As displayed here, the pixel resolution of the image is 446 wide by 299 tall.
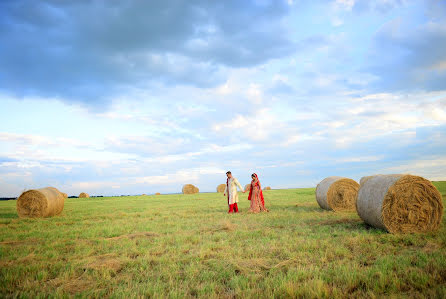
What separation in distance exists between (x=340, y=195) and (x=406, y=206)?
224 inches

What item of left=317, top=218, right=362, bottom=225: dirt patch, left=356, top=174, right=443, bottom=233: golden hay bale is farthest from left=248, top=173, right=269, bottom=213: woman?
left=356, top=174, right=443, bottom=233: golden hay bale

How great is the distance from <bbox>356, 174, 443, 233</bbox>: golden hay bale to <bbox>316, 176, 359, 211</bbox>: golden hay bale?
5106 millimetres

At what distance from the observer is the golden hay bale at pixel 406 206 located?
27.5 ft

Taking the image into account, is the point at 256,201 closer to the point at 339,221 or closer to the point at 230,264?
the point at 339,221

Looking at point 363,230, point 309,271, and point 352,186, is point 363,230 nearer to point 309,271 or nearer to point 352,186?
point 309,271

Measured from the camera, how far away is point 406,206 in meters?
8.48

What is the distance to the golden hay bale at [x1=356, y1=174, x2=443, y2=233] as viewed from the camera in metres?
8.38

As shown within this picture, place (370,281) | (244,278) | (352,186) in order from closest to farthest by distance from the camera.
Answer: (370,281) → (244,278) → (352,186)

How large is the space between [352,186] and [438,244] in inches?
311

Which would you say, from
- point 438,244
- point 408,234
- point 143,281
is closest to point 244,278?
point 143,281

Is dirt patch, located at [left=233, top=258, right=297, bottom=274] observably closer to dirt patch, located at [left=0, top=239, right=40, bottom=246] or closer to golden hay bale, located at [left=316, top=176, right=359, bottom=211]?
dirt patch, located at [left=0, top=239, right=40, bottom=246]

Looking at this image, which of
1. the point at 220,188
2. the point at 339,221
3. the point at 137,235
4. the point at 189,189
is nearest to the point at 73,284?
the point at 137,235

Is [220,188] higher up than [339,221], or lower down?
higher up

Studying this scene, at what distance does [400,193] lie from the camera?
859 cm
